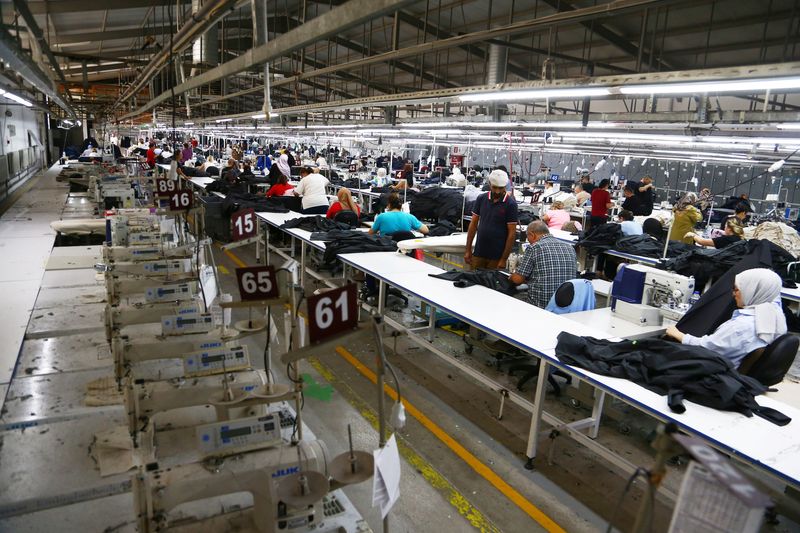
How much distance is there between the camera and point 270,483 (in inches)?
75.0

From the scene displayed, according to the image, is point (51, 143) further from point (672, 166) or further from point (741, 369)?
point (741, 369)

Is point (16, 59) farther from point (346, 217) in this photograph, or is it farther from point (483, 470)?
point (483, 470)

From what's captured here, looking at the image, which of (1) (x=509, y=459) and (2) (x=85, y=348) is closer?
(1) (x=509, y=459)

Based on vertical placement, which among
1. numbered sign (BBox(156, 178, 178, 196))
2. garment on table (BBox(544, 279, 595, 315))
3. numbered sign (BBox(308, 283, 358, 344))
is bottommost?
garment on table (BBox(544, 279, 595, 315))

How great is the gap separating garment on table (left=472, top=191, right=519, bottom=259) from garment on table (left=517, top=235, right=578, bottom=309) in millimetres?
837

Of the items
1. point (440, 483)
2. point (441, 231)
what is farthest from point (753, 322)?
point (441, 231)

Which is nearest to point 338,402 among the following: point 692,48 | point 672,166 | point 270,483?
point 270,483

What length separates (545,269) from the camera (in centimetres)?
448

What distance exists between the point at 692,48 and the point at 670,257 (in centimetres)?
442

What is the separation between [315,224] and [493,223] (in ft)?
9.11

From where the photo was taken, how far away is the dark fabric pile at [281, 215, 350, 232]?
7012 mm

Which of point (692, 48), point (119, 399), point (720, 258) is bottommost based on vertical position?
point (119, 399)

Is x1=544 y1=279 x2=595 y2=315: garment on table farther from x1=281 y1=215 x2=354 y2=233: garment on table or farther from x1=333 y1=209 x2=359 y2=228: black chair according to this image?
x1=333 y1=209 x2=359 y2=228: black chair

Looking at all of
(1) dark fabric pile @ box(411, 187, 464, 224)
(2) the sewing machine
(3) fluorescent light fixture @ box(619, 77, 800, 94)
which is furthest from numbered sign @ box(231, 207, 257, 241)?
(1) dark fabric pile @ box(411, 187, 464, 224)
